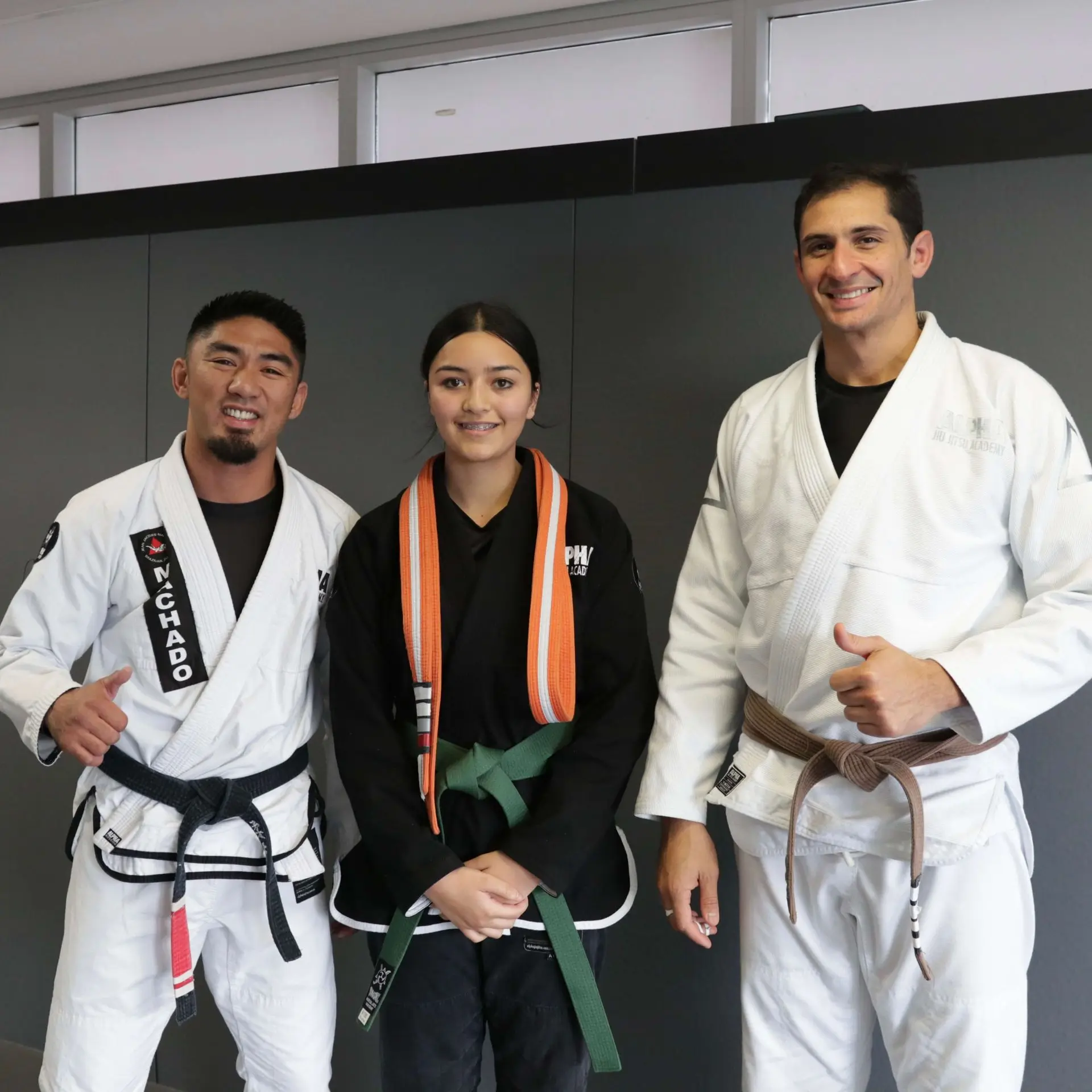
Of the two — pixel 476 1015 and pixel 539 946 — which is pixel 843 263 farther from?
pixel 476 1015

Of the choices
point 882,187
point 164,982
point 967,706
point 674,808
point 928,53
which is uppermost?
point 928,53

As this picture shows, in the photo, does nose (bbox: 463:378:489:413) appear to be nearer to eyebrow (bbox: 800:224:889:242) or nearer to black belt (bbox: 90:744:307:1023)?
eyebrow (bbox: 800:224:889:242)

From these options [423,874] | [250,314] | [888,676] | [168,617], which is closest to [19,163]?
[250,314]

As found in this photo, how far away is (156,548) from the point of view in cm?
189

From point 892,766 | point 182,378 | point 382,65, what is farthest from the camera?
point 382,65

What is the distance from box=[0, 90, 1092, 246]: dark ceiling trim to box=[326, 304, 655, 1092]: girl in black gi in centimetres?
60

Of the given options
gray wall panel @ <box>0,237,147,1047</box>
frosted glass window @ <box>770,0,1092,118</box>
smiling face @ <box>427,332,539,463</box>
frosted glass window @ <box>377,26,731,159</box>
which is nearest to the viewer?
smiling face @ <box>427,332,539,463</box>

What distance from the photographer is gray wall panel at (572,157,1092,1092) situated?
1971 mm

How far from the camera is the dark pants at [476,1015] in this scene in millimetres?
1706

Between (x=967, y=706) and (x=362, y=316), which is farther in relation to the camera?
(x=362, y=316)

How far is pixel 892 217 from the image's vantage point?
167cm

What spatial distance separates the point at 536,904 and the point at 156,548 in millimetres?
864

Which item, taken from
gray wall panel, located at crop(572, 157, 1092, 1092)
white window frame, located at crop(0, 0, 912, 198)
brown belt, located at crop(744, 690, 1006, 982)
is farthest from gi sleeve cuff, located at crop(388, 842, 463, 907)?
white window frame, located at crop(0, 0, 912, 198)

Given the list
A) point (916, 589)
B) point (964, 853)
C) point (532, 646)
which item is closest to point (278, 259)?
point (532, 646)
